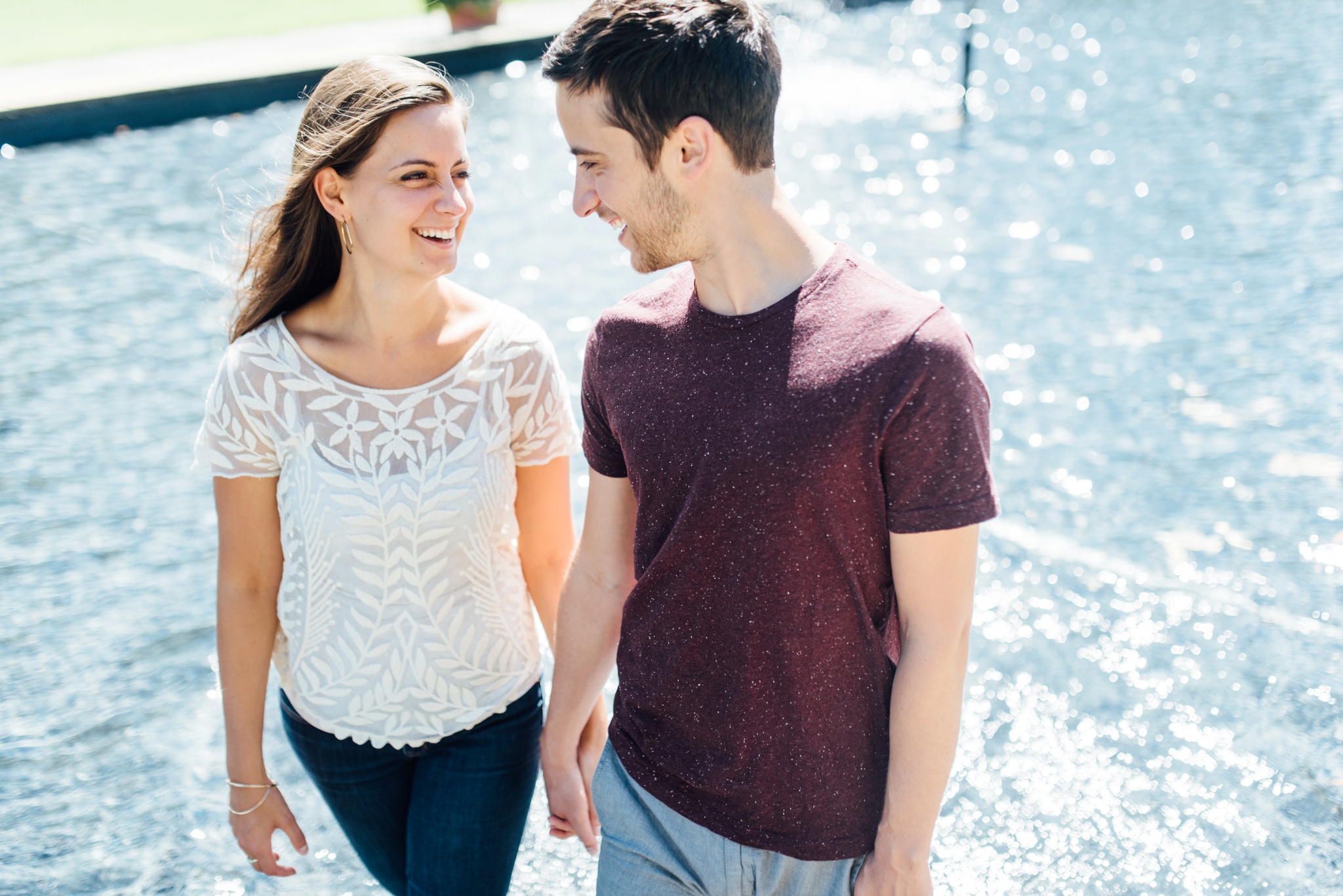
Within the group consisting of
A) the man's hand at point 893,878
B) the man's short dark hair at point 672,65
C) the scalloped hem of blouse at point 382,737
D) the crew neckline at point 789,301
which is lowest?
the scalloped hem of blouse at point 382,737

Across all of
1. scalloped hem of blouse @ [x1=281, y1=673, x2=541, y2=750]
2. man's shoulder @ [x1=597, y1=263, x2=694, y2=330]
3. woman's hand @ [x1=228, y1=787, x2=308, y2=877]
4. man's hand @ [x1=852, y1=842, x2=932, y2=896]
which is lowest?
woman's hand @ [x1=228, y1=787, x2=308, y2=877]

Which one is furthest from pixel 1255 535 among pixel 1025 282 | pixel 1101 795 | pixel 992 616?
pixel 1025 282

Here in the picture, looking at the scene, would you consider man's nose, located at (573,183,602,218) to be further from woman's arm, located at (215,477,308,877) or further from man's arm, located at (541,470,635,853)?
woman's arm, located at (215,477,308,877)

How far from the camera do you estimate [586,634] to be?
2.05 metres

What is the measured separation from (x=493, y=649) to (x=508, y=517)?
25 cm

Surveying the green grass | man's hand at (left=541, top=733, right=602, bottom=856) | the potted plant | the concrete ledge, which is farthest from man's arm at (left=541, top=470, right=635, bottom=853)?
the green grass

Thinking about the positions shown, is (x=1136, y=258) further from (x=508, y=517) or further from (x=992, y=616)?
(x=508, y=517)

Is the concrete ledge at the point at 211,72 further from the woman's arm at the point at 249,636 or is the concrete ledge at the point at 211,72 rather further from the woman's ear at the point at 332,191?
the woman's arm at the point at 249,636

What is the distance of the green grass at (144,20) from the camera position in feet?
48.4

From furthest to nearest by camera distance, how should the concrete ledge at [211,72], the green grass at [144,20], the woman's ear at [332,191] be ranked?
1. the green grass at [144,20]
2. the concrete ledge at [211,72]
3. the woman's ear at [332,191]

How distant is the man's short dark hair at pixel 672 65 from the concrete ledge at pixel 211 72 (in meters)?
8.89

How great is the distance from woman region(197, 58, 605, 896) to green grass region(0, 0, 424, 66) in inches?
554

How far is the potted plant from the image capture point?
14.8 metres

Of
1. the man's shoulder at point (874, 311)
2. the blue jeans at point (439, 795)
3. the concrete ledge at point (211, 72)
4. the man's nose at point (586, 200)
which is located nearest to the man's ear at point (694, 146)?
the man's nose at point (586, 200)
